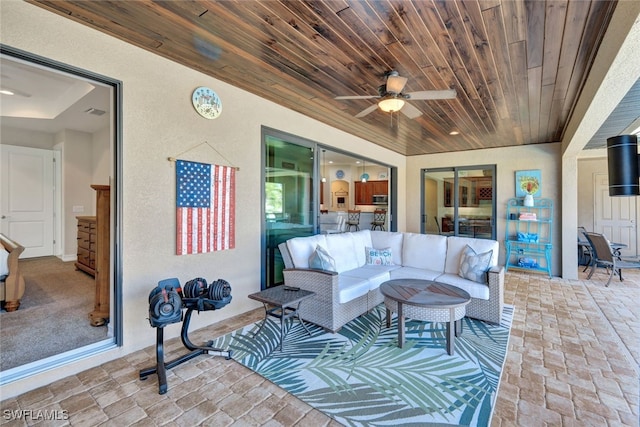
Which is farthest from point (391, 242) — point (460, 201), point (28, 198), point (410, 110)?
point (28, 198)

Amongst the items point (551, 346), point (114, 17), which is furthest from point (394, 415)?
point (114, 17)

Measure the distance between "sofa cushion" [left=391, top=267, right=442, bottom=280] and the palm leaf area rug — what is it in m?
0.59

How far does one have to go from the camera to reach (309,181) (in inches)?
182

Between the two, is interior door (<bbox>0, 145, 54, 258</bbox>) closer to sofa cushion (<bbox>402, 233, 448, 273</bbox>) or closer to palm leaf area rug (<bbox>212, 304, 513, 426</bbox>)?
palm leaf area rug (<bbox>212, 304, 513, 426</bbox>)

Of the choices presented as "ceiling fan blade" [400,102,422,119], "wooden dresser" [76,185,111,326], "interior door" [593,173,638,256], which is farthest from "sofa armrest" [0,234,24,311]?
"interior door" [593,173,638,256]

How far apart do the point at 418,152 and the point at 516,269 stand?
137 inches

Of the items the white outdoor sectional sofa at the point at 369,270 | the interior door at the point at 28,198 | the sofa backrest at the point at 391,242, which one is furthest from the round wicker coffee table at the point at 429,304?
the interior door at the point at 28,198

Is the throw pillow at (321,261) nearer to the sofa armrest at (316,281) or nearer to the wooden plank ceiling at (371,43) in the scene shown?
the sofa armrest at (316,281)

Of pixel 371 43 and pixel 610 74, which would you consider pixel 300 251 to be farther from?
pixel 610 74

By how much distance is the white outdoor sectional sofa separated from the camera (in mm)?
3129

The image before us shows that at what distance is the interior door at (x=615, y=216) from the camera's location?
23.0 feet

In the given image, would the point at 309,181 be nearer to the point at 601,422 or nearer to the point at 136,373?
the point at 136,373

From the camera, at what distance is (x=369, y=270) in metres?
3.90

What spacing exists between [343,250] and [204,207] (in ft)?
6.18
